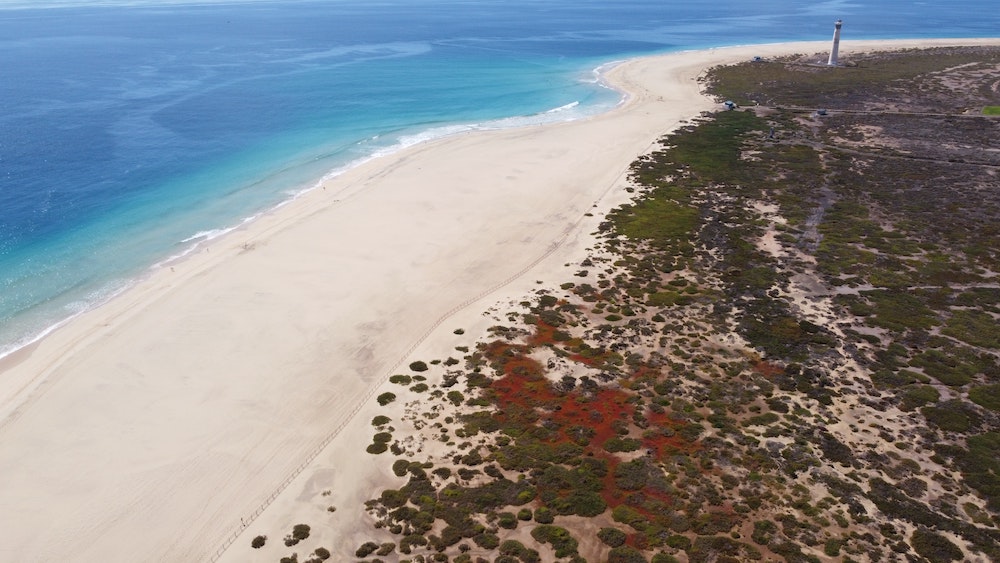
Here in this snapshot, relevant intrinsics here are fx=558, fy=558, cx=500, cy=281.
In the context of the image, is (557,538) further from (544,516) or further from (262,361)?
(262,361)

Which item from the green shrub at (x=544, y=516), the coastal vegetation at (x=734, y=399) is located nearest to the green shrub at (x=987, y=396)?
the coastal vegetation at (x=734, y=399)

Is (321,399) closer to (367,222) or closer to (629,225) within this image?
(367,222)

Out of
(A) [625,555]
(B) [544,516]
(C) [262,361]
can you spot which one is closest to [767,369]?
(A) [625,555]

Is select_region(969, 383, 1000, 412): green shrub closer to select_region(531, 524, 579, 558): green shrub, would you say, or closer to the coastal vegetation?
the coastal vegetation

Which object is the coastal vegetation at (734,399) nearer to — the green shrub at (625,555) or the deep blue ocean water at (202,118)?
the green shrub at (625,555)

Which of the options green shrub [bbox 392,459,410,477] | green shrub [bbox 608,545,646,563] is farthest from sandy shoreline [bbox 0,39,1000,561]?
green shrub [bbox 608,545,646,563]

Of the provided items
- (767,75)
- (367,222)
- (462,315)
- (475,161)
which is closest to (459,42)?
(767,75)
